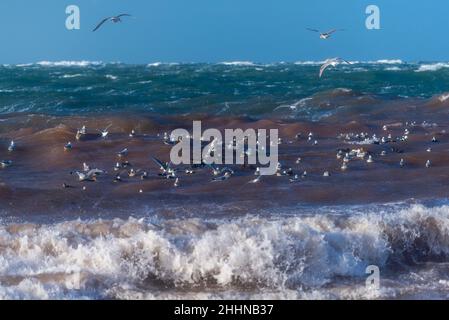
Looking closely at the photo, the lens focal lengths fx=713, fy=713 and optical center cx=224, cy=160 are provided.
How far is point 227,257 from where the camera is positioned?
28.2 feet

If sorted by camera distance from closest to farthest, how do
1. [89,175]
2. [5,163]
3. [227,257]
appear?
[227,257]
[89,175]
[5,163]

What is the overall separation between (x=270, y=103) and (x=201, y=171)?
555 inches

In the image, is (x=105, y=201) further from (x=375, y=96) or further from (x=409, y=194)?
(x=375, y=96)

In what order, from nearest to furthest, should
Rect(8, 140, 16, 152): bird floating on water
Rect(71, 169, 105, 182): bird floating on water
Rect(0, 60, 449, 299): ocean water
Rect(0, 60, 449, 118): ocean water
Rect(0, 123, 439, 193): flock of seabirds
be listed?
Rect(0, 60, 449, 299): ocean water → Rect(71, 169, 105, 182): bird floating on water → Rect(0, 123, 439, 193): flock of seabirds → Rect(8, 140, 16, 152): bird floating on water → Rect(0, 60, 449, 118): ocean water

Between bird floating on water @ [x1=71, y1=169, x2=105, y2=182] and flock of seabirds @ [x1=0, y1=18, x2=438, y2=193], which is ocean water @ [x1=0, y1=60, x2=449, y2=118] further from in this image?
bird floating on water @ [x1=71, y1=169, x2=105, y2=182]

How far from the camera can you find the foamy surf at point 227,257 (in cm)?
800

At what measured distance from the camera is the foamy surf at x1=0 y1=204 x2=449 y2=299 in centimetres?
800

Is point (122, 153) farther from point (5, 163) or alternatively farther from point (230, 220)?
point (230, 220)

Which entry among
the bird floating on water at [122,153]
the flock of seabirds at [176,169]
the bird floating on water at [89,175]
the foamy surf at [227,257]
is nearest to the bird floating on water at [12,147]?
the flock of seabirds at [176,169]

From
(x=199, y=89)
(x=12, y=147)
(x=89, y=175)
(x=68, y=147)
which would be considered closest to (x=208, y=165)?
(x=89, y=175)

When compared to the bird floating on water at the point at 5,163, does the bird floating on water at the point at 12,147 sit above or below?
above

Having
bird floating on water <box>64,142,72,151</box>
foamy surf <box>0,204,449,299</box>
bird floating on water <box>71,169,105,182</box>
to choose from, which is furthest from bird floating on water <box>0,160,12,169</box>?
foamy surf <box>0,204,449,299</box>

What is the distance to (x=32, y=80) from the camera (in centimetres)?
3581

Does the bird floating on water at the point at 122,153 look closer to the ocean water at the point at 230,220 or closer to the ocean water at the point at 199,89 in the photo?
the ocean water at the point at 230,220
